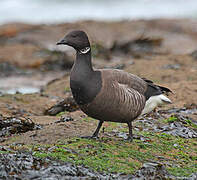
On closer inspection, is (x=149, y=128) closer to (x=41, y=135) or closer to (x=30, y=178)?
(x=41, y=135)

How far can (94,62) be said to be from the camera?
22062 millimetres

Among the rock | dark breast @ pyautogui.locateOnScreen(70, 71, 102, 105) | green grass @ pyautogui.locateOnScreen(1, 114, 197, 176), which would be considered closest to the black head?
dark breast @ pyautogui.locateOnScreen(70, 71, 102, 105)

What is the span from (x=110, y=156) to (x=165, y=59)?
12.8m

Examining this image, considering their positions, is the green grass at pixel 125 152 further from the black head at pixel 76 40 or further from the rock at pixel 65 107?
the rock at pixel 65 107

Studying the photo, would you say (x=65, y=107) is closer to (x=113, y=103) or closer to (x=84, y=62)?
(x=84, y=62)

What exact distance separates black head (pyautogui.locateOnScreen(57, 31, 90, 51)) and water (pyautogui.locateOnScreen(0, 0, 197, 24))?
3401cm

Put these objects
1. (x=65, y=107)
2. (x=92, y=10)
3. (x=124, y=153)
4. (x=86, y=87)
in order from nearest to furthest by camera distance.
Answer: (x=86, y=87)
(x=124, y=153)
(x=65, y=107)
(x=92, y=10)

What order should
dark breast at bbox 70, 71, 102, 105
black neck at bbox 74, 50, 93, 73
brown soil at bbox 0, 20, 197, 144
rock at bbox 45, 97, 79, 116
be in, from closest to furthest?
dark breast at bbox 70, 71, 102, 105 → black neck at bbox 74, 50, 93, 73 → brown soil at bbox 0, 20, 197, 144 → rock at bbox 45, 97, 79, 116

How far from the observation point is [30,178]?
5.73 metres

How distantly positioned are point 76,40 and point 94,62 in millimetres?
14869

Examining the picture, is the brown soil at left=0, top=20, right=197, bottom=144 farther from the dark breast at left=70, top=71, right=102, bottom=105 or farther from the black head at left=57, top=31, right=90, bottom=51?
the black head at left=57, top=31, right=90, bottom=51

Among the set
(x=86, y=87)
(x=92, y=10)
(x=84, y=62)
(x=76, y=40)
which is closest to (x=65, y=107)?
(x=84, y=62)

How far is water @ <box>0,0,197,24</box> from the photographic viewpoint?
41.5 metres

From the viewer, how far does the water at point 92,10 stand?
41531mm
